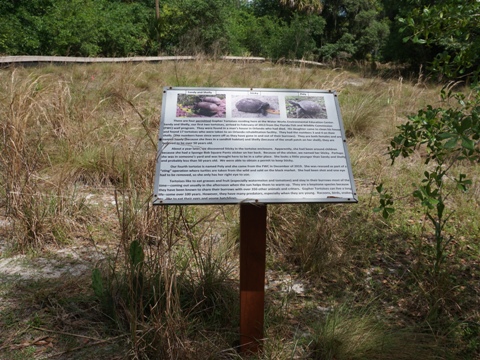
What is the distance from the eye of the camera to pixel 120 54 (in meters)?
19.1

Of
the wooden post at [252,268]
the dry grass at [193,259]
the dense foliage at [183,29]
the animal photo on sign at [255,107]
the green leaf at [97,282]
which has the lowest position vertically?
the dense foliage at [183,29]

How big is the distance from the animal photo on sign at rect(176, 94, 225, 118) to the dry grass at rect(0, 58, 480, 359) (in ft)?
0.83

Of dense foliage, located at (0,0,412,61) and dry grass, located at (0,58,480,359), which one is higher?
dry grass, located at (0,58,480,359)

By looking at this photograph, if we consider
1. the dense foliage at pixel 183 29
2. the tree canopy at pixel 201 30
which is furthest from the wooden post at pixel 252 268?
the dense foliage at pixel 183 29

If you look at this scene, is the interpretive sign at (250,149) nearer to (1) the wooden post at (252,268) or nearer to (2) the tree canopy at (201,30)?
(1) the wooden post at (252,268)

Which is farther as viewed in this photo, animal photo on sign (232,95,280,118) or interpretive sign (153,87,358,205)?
animal photo on sign (232,95,280,118)

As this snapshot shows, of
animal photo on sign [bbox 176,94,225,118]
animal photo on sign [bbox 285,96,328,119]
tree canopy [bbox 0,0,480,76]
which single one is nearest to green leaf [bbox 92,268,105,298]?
animal photo on sign [bbox 176,94,225,118]

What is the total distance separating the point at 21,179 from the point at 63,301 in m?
1.27

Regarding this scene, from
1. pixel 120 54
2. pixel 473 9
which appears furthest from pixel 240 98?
pixel 120 54

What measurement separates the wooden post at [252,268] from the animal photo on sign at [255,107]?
1.46ft

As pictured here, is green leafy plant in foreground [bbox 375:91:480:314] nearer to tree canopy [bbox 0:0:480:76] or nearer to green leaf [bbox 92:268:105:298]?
green leaf [bbox 92:268:105:298]

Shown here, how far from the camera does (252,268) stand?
7.06 feet

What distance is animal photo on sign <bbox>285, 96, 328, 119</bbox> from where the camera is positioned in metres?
2.29

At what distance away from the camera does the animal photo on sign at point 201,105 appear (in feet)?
7.33
